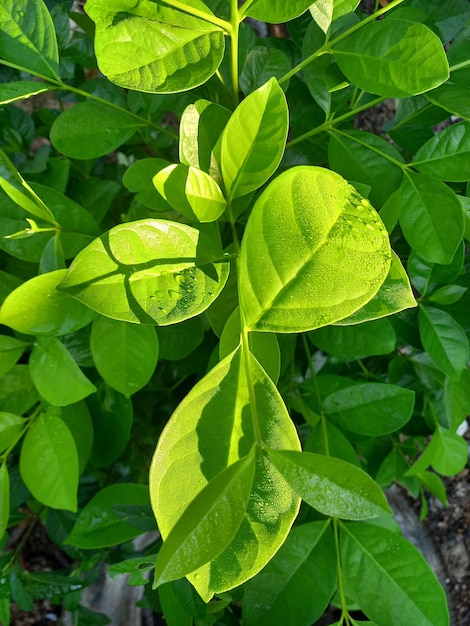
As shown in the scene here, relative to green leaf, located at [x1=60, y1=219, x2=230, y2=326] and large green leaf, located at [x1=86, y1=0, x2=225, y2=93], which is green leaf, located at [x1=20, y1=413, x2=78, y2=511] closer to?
green leaf, located at [x1=60, y1=219, x2=230, y2=326]

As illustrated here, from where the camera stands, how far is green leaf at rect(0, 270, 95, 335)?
Answer: 375 millimetres

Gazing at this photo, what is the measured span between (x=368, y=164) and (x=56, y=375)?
325 mm

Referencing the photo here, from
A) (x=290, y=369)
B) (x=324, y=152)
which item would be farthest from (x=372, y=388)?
(x=324, y=152)

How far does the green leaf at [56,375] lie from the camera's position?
43 centimetres

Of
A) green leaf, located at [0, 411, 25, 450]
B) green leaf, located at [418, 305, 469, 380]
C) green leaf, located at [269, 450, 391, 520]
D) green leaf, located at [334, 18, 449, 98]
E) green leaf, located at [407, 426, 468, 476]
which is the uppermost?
green leaf, located at [334, 18, 449, 98]

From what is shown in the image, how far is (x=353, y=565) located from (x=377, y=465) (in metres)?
0.26

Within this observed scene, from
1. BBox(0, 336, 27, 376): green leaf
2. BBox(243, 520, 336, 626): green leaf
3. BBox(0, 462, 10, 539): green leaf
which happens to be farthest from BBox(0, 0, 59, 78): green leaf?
BBox(243, 520, 336, 626): green leaf

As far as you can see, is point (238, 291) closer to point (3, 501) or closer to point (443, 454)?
point (3, 501)

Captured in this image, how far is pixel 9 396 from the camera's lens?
1.66ft

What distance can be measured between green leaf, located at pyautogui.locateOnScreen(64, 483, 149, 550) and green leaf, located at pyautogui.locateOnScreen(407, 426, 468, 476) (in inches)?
13.0

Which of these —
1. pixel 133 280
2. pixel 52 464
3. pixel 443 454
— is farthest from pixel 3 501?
pixel 443 454

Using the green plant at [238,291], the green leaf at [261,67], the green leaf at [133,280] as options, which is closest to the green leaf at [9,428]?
the green plant at [238,291]

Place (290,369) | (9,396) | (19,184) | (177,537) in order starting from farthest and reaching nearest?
(290,369), (9,396), (19,184), (177,537)

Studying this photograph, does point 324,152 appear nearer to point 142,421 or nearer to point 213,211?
point 213,211
